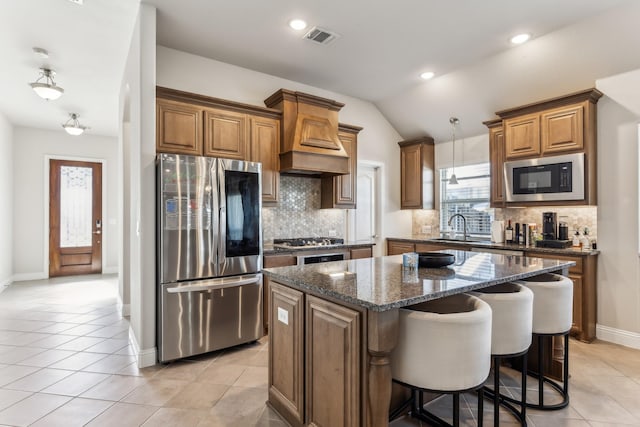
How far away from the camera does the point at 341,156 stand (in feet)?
14.3

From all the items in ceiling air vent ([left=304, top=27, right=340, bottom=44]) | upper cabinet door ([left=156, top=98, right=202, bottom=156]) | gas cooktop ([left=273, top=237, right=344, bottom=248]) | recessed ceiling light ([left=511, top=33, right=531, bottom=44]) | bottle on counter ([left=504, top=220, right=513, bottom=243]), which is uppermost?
ceiling air vent ([left=304, top=27, right=340, bottom=44])

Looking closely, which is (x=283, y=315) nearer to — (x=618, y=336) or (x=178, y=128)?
(x=178, y=128)

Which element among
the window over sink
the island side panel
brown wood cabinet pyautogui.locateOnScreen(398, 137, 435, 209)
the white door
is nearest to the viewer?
the island side panel

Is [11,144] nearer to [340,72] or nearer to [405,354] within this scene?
[340,72]

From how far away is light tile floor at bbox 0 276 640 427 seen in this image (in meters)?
2.18

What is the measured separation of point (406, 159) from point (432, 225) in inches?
47.8

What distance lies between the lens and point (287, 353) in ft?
6.81

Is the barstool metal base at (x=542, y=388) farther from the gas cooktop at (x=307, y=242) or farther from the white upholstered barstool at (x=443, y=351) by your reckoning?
the gas cooktop at (x=307, y=242)

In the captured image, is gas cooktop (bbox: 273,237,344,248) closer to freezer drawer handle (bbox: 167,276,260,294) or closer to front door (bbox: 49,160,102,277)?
freezer drawer handle (bbox: 167,276,260,294)

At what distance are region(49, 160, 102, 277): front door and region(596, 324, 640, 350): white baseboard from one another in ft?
28.5

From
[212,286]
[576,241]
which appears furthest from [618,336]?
[212,286]

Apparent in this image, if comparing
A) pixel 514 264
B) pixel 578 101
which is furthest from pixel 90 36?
pixel 578 101

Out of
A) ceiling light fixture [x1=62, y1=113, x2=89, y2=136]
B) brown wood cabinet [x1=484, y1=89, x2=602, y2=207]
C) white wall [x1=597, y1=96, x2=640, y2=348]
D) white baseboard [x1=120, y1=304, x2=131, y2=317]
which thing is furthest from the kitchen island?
ceiling light fixture [x1=62, y1=113, x2=89, y2=136]

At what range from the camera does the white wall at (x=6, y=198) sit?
19.1ft
